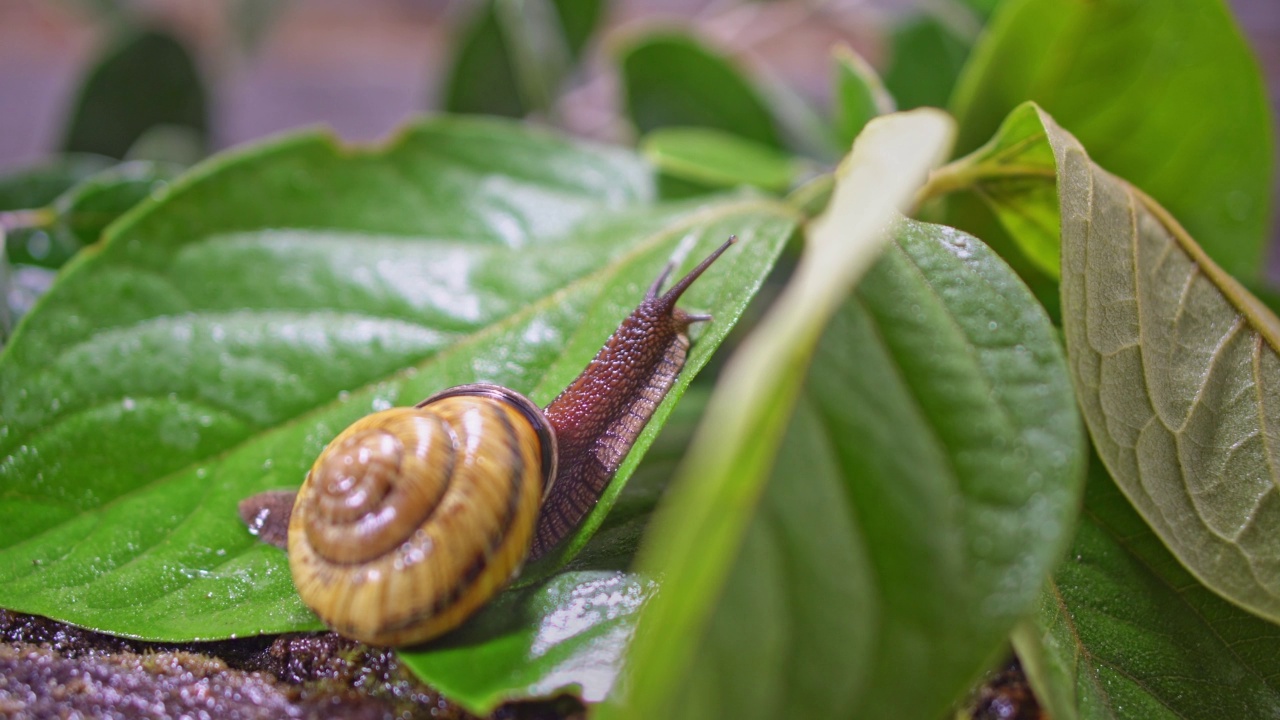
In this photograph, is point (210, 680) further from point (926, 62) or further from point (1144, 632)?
point (926, 62)

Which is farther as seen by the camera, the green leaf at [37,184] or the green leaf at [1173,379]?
the green leaf at [37,184]

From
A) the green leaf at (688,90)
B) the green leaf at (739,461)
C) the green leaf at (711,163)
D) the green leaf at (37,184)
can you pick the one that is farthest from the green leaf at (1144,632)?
the green leaf at (37,184)

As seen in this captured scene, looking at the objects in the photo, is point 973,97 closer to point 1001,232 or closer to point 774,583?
point 1001,232

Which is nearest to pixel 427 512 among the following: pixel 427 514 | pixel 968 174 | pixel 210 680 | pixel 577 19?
pixel 427 514

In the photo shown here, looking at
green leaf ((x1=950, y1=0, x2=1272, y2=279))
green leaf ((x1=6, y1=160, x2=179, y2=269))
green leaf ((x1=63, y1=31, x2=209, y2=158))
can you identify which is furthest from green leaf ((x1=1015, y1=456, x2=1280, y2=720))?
green leaf ((x1=63, y1=31, x2=209, y2=158))

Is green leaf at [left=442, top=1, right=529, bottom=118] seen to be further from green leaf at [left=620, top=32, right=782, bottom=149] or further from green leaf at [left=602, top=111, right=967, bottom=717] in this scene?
green leaf at [left=602, top=111, right=967, bottom=717]

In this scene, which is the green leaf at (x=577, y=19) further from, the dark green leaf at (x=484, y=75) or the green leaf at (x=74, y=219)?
the green leaf at (x=74, y=219)

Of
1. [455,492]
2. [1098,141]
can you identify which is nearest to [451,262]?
[455,492]
